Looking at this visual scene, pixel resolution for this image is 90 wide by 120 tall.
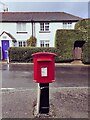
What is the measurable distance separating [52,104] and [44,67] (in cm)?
132

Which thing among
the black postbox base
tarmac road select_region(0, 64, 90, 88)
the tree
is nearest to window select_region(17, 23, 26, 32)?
the tree

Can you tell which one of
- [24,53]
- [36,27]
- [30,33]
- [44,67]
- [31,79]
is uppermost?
[36,27]

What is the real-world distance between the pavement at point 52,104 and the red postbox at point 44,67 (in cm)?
83

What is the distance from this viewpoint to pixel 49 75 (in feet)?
21.2

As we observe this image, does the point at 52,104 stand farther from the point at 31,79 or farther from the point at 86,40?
the point at 86,40

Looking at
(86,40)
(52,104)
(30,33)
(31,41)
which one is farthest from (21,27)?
(52,104)

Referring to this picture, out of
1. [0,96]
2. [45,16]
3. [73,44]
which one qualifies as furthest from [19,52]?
[0,96]

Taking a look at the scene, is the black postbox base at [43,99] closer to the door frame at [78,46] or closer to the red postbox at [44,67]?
the red postbox at [44,67]

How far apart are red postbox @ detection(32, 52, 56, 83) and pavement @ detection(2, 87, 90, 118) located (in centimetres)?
83

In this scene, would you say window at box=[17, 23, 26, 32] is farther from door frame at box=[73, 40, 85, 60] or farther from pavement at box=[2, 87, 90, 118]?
pavement at box=[2, 87, 90, 118]

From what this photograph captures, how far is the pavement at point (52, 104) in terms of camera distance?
249 inches

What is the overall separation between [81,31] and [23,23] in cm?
973

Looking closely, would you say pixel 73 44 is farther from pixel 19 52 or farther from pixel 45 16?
pixel 45 16

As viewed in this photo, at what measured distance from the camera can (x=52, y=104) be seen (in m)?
7.26
